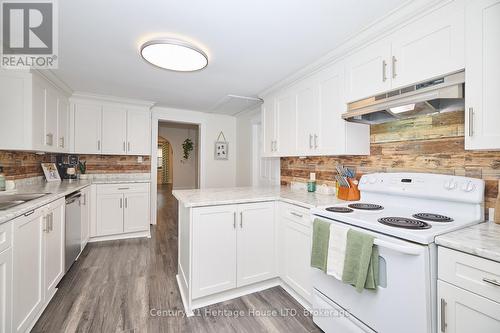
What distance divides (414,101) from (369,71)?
0.53 m

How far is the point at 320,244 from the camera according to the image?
64.6 inches

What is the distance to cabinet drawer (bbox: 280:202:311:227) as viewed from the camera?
77.0 inches

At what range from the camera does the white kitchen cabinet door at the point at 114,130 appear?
373 centimetres

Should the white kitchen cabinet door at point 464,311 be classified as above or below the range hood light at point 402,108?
below

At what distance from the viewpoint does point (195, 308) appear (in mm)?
1977

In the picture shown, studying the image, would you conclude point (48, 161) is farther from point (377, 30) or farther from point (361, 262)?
point (377, 30)

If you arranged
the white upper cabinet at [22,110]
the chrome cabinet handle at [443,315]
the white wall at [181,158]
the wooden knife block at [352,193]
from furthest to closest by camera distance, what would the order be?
the white wall at [181,158] → the white upper cabinet at [22,110] → the wooden knife block at [352,193] → the chrome cabinet handle at [443,315]

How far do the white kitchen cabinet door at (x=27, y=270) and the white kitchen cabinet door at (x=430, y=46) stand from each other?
2777 mm

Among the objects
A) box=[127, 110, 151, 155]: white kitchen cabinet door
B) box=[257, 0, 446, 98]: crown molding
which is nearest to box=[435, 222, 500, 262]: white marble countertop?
box=[257, 0, 446, 98]: crown molding

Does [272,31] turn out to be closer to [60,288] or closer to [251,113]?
[251,113]

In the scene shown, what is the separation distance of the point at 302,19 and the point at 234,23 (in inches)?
19.7

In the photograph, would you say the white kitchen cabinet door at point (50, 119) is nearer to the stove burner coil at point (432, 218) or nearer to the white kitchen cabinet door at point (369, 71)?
the white kitchen cabinet door at point (369, 71)

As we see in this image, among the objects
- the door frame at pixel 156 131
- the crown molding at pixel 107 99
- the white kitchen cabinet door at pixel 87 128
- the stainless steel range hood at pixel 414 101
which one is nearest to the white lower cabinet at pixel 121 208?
the door frame at pixel 156 131

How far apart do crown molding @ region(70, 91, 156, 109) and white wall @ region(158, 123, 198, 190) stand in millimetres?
5272
